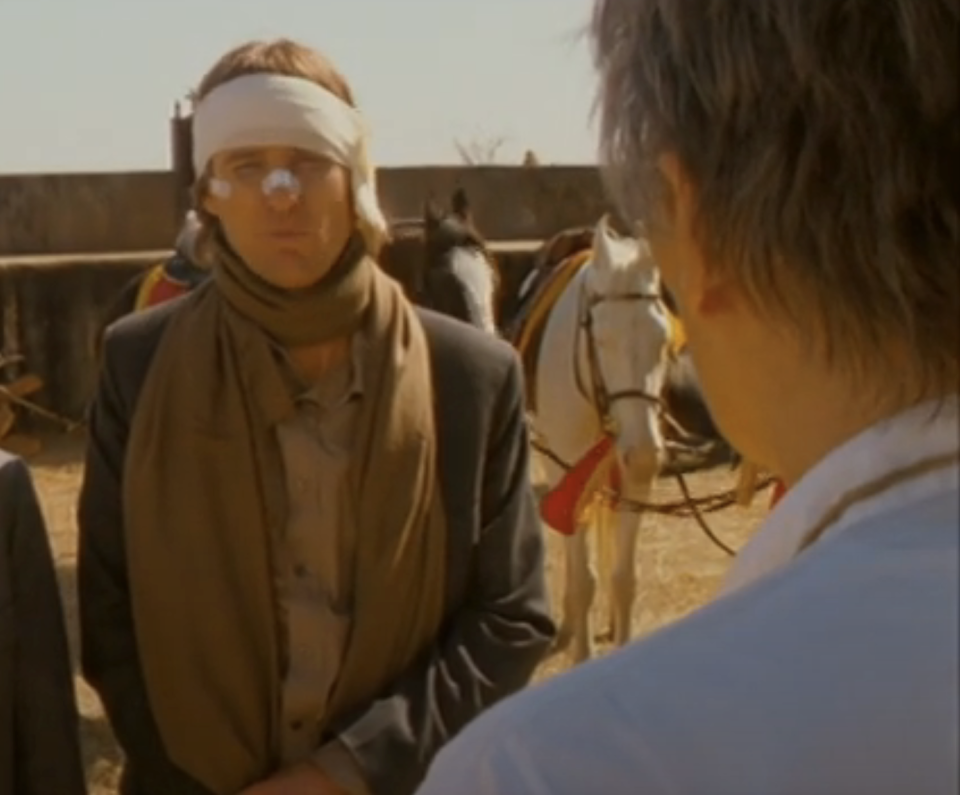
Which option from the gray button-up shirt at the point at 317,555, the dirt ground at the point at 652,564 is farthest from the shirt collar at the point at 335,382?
the dirt ground at the point at 652,564

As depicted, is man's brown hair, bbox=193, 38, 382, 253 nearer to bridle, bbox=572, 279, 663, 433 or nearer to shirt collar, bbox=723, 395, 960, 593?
shirt collar, bbox=723, 395, 960, 593

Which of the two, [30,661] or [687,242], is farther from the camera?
[30,661]

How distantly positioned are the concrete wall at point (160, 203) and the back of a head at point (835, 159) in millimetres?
15930

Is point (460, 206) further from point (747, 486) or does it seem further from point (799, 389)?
point (799, 389)

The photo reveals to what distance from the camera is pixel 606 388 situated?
20.1 ft

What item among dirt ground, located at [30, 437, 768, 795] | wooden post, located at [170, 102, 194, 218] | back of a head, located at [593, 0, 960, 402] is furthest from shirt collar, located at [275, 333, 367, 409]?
wooden post, located at [170, 102, 194, 218]

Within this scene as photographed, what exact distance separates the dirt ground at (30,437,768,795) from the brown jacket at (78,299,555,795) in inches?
123

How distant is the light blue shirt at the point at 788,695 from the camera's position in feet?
2.24

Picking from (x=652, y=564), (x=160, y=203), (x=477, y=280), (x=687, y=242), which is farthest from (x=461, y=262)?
(x=160, y=203)

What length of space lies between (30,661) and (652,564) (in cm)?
649

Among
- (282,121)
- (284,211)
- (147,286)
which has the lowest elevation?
(147,286)

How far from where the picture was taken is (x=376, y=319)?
237 centimetres

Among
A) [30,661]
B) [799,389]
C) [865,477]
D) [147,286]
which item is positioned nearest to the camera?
[865,477]

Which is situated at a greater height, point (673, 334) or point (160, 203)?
point (673, 334)
